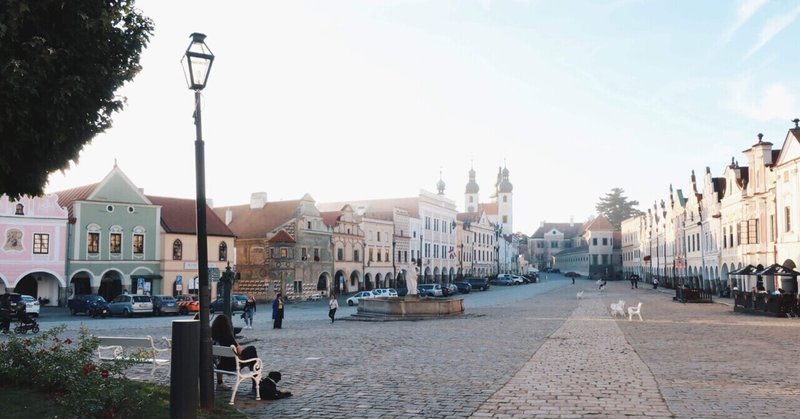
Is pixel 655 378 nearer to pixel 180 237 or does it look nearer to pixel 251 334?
pixel 251 334

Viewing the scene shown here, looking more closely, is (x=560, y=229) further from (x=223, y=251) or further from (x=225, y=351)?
(x=225, y=351)

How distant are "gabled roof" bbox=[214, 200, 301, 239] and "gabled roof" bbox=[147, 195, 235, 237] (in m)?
5.23

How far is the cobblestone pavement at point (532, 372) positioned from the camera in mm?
10141

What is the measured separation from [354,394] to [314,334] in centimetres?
1335

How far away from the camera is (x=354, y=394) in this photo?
11.4 meters

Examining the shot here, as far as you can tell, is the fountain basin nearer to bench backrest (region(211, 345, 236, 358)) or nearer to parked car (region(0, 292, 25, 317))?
parked car (region(0, 292, 25, 317))

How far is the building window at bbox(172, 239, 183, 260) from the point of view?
174ft

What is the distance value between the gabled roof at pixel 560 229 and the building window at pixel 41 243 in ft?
509

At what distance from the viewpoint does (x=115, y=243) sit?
49.8 m

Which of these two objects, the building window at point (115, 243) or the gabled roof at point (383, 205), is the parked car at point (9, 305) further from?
the gabled roof at point (383, 205)

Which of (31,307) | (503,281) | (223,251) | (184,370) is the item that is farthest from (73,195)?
(503,281)

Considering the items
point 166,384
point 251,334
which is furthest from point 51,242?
point 166,384

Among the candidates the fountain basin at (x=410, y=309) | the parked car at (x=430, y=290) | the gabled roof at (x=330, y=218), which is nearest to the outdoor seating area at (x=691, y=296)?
the fountain basin at (x=410, y=309)

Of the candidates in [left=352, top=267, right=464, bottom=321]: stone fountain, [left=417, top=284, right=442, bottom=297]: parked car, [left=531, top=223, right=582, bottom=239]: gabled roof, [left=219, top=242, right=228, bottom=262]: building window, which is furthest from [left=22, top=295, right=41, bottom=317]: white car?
[left=531, top=223, right=582, bottom=239]: gabled roof
